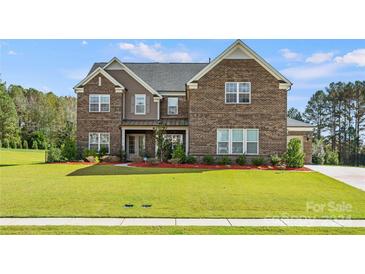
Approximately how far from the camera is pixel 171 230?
656 centimetres

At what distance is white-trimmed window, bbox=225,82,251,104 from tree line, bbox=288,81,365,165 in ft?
40.1

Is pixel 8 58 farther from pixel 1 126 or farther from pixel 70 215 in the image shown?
pixel 1 126

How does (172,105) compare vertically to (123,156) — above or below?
above

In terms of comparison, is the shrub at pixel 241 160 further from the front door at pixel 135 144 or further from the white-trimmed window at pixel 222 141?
the front door at pixel 135 144

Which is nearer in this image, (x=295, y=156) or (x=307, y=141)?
(x=295, y=156)

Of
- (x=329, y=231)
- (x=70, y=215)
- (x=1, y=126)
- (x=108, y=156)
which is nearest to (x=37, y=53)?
(x=70, y=215)

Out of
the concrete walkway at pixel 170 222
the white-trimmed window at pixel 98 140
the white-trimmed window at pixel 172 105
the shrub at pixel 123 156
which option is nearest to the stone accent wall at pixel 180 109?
the white-trimmed window at pixel 172 105

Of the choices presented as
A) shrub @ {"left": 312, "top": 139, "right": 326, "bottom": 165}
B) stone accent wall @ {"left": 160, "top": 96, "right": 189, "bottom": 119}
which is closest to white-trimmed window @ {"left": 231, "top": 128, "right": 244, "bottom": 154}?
stone accent wall @ {"left": 160, "top": 96, "right": 189, "bottom": 119}

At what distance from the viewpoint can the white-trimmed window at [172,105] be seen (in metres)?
26.6

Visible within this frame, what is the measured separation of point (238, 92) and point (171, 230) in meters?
16.6

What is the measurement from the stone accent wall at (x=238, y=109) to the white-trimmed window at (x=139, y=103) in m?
5.55

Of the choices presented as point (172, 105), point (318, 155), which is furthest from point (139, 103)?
point (318, 155)

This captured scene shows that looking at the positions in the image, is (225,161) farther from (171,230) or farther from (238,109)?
(171,230)

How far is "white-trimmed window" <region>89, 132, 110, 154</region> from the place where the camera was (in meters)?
25.1
